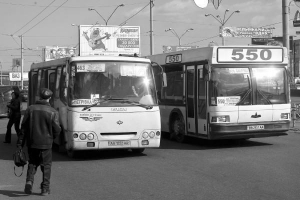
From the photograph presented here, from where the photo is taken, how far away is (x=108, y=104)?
11797 mm

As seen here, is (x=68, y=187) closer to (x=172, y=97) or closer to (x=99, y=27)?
(x=172, y=97)

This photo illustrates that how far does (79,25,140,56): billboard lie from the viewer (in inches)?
1885

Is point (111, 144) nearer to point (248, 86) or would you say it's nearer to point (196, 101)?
point (196, 101)

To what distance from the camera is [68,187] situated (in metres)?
8.76

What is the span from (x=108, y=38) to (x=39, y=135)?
40.9 meters

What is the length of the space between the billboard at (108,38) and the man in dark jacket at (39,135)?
39750mm

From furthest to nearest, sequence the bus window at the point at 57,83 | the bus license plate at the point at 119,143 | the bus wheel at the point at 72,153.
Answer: the bus window at the point at 57,83 < the bus wheel at the point at 72,153 < the bus license plate at the point at 119,143

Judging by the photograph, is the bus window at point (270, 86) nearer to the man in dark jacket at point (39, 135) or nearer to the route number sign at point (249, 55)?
the route number sign at point (249, 55)

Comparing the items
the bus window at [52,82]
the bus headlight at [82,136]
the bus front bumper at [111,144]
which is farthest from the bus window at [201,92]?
the bus window at [52,82]

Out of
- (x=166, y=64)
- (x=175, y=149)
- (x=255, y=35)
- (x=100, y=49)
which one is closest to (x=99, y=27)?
(x=100, y=49)

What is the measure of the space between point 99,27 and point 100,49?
2.11 meters

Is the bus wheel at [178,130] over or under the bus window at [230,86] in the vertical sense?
under

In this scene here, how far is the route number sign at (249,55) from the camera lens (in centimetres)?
1362

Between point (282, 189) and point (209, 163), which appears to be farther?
point (209, 163)
